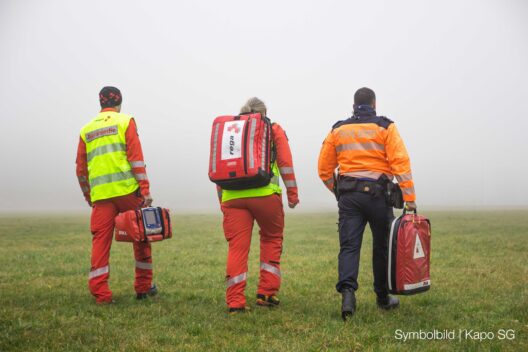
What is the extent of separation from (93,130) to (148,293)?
2.65 meters

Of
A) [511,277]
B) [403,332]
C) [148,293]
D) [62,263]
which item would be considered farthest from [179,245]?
[403,332]

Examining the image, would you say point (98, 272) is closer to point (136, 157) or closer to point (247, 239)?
point (136, 157)

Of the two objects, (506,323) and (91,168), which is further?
(91,168)

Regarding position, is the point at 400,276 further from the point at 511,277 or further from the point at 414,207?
the point at 511,277

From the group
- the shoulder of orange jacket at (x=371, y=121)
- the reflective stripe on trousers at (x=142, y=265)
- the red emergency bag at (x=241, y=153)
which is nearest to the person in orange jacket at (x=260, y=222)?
the red emergency bag at (x=241, y=153)

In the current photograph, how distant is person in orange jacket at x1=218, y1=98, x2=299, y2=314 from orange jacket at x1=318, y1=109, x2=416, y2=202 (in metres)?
0.74

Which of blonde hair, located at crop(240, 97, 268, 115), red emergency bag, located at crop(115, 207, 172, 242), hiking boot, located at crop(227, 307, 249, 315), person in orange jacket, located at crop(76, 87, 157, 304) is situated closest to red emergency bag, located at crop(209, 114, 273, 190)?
blonde hair, located at crop(240, 97, 268, 115)

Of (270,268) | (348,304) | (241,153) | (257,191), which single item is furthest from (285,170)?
(348,304)

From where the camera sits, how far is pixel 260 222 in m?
6.58

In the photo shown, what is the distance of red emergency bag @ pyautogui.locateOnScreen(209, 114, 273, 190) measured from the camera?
19.9 ft

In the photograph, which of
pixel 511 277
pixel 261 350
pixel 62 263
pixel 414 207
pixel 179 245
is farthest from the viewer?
pixel 179 245

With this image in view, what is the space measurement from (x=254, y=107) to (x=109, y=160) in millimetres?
2265

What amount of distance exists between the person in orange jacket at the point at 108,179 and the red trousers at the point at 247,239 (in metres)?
1.41

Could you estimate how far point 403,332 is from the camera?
17.4 ft
